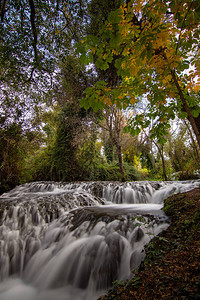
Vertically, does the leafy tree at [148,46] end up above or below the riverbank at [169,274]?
above

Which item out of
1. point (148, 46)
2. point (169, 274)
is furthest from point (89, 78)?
point (169, 274)

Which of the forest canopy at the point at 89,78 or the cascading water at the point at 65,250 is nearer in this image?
the forest canopy at the point at 89,78

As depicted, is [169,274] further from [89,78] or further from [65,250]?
[89,78]

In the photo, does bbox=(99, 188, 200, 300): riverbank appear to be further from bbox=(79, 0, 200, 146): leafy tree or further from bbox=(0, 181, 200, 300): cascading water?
bbox=(79, 0, 200, 146): leafy tree

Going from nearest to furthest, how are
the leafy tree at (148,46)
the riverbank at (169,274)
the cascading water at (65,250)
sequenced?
the riverbank at (169,274) < the leafy tree at (148,46) < the cascading water at (65,250)

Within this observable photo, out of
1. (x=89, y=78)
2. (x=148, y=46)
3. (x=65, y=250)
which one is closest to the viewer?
(x=148, y=46)

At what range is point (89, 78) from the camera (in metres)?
9.95

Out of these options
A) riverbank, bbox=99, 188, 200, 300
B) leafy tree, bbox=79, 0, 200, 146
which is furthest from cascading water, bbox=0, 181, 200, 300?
leafy tree, bbox=79, 0, 200, 146

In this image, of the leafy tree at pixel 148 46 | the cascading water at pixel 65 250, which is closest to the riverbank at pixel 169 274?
the cascading water at pixel 65 250

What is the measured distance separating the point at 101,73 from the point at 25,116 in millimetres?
5933

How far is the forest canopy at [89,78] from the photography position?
160 centimetres

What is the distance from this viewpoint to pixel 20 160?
762 cm

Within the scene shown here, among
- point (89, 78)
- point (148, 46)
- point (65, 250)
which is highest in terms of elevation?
point (89, 78)

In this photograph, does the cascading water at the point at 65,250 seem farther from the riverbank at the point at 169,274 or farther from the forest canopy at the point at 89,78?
the forest canopy at the point at 89,78
